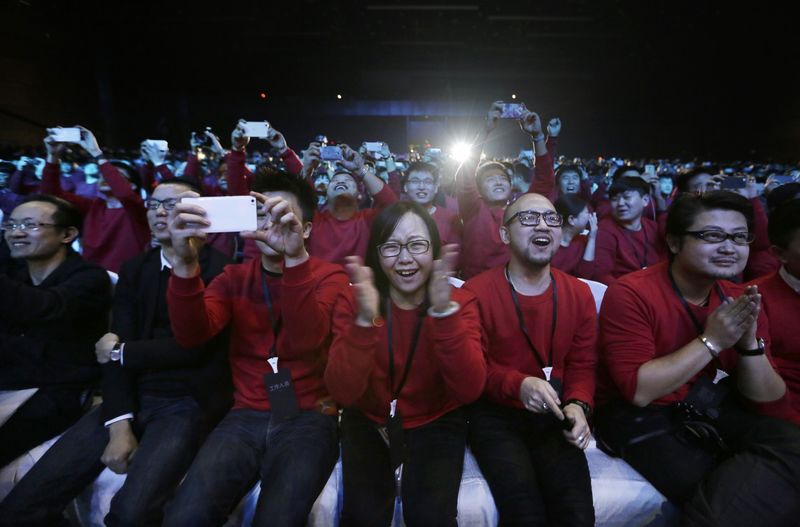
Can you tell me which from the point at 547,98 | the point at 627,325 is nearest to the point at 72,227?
the point at 627,325

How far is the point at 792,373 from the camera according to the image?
1.71m

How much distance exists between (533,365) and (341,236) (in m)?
1.81

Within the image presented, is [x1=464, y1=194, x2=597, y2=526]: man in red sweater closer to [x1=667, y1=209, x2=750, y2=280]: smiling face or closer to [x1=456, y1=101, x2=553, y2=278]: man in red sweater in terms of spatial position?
[x1=667, y1=209, x2=750, y2=280]: smiling face

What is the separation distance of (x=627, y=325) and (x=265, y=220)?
58.5 inches

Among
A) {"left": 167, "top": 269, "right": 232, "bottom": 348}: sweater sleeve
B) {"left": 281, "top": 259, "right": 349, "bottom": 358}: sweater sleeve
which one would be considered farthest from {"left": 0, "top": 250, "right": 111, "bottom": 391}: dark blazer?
{"left": 281, "top": 259, "right": 349, "bottom": 358}: sweater sleeve

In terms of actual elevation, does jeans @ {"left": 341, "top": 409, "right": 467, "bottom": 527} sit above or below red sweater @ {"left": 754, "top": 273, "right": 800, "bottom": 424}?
below

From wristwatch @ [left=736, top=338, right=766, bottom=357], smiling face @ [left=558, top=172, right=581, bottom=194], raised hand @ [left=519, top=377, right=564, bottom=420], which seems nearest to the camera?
raised hand @ [left=519, top=377, right=564, bottom=420]

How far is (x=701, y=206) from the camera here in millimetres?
1660

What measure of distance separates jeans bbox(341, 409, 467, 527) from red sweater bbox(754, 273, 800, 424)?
1.37m

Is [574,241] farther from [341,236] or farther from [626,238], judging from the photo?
[341,236]

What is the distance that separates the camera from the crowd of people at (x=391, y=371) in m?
1.39

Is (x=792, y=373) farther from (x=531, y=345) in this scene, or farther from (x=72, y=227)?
(x=72, y=227)

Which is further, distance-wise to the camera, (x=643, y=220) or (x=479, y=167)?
(x=479, y=167)

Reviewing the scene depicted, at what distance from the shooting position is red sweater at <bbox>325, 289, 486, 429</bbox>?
1.38 m
